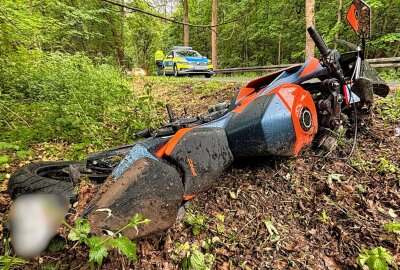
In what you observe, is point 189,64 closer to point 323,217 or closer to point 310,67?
point 310,67

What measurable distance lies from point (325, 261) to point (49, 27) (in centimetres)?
582

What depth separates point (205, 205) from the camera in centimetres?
223

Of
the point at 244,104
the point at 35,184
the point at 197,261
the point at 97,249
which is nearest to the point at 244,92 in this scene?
the point at 244,104

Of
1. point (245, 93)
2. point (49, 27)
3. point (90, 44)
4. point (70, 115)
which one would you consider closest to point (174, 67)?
point (90, 44)

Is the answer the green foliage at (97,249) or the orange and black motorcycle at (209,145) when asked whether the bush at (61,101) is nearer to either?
the orange and black motorcycle at (209,145)

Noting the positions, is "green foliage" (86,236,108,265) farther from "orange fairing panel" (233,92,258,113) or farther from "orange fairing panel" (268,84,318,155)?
"orange fairing panel" (268,84,318,155)

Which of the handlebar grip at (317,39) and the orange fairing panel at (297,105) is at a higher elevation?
the handlebar grip at (317,39)

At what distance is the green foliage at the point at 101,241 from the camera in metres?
1.21

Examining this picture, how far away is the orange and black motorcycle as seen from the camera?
1.51 meters

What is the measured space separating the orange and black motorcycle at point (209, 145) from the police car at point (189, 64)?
471 inches

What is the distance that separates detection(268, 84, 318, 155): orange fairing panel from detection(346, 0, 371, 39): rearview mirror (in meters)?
0.81

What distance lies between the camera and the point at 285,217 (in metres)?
2.18

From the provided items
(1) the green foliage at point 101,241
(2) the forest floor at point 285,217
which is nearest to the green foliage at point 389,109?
(2) the forest floor at point 285,217

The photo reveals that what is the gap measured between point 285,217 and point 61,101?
3.84 metres
